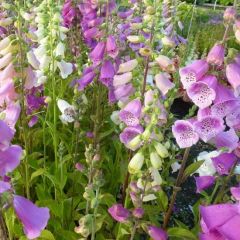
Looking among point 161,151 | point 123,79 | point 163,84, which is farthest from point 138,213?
point 123,79

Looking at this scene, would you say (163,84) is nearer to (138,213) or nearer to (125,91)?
(125,91)

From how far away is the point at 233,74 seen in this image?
1.47 m

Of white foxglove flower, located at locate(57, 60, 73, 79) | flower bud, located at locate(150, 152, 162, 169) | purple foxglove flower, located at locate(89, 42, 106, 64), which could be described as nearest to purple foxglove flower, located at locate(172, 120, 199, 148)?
flower bud, located at locate(150, 152, 162, 169)

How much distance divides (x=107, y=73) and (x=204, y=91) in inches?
32.4

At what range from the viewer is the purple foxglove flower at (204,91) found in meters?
1.48

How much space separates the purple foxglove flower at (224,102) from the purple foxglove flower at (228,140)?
0.59 ft

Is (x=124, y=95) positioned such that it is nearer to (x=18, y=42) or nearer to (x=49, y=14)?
(x=18, y=42)

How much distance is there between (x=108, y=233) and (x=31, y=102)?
920 mm

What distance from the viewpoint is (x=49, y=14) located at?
2.40 meters

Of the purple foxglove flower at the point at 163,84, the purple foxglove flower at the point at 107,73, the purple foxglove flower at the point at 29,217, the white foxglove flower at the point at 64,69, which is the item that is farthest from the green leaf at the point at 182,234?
the white foxglove flower at the point at 64,69

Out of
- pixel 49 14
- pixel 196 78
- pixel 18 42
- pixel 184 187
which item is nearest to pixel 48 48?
pixel 49 14

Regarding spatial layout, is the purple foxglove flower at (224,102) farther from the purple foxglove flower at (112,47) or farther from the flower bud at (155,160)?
the purple foxglove flower at (112,47)

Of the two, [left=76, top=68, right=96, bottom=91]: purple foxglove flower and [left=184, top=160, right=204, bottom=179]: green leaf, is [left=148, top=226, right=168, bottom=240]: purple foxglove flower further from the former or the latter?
[left=76, top=68, right=96, bottom=91]: purple foxglove flower

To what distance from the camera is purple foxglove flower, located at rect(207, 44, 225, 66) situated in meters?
1.47
